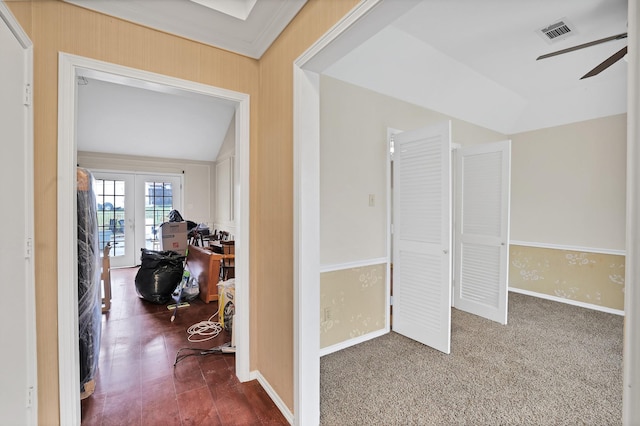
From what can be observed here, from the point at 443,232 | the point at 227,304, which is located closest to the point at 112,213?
the point at 227,304

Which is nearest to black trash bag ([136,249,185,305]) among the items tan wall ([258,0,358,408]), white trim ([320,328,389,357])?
tan wall ([258,0,358,408])

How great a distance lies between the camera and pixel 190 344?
108 inches

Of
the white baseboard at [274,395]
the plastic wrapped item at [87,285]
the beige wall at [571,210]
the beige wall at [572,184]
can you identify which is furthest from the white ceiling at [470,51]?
the white baseboard at [274,395]

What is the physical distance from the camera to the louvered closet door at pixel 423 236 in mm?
2578

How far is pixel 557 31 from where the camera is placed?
248cm

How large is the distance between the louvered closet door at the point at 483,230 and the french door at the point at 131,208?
230 inches

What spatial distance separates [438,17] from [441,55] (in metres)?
0.67

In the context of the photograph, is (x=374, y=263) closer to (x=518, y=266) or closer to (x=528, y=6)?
(x=528, y=6)

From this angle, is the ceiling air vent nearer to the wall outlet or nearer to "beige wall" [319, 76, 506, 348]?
"beige wall" [319, 76, 506, 348]

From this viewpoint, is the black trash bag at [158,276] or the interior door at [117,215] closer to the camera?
the black trash bag at [158,276]

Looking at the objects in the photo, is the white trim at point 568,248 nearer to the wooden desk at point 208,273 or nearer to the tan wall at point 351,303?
the tan wall at point 351,303

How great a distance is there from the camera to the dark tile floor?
179 cm

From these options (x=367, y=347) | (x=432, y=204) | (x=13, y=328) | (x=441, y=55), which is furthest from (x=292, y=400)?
(x=441, y=55)

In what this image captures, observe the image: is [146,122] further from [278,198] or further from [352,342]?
[352,342]
